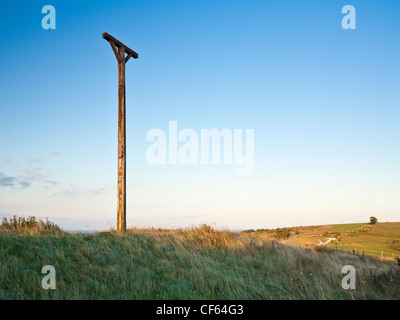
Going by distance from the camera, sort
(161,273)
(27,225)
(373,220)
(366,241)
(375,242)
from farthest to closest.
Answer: (373,220) → (366,241) → (375,242) → (27,225) → (161,273)

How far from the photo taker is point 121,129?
12125mm

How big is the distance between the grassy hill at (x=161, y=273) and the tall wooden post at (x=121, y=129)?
1.21m

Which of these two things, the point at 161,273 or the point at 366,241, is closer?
the point at 161,273

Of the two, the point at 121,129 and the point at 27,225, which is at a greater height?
the point at 121,129

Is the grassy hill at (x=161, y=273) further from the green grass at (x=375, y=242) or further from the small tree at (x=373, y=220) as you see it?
the small tree at (x=373, y=220)

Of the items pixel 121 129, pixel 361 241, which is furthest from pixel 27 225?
pixel 361 241

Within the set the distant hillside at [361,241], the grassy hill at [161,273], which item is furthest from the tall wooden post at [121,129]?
the distant hillside at [361,241]

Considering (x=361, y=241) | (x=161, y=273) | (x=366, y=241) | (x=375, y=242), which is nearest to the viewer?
(x=161, y=273)

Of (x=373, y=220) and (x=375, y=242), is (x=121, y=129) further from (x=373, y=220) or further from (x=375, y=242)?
(x=373, y=220)

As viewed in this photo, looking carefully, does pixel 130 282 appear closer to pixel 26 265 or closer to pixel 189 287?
pixel 189 287

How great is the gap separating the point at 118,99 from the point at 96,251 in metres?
6.88

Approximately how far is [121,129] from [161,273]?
685 cm

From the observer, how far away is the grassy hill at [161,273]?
6051 millimetres

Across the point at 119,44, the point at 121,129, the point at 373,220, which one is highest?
the point at 119,44
